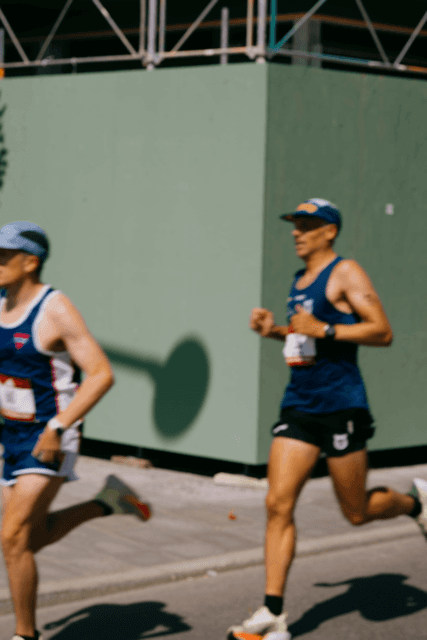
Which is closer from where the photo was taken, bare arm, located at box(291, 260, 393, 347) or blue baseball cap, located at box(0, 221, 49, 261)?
blue baseball cap, located at box(0, 221, 49, 261)

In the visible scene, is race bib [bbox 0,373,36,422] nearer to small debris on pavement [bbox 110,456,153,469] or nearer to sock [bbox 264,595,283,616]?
sock [bbox 264,595,283,616]

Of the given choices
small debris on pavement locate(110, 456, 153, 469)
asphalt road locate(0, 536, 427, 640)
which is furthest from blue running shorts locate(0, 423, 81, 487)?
small debris on pavement locate(110, 456, 153, 469)

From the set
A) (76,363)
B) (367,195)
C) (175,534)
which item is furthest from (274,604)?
(367,195)

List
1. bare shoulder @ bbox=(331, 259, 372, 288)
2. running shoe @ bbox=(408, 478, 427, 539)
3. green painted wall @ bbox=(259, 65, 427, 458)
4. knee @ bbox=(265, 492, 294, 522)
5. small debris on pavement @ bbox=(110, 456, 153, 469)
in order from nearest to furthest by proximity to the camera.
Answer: knee @ bbox=(265, 492, 294, 522) → bare shoulder @ bbox=(331, 259, 372, 288) → running shoe @ bbox=(408, 478, 427, 539) → green painted wall @ bbox=(259, 65, 427, 458) → small debris on pavement @ bbox=(110, 456, 153, 469)

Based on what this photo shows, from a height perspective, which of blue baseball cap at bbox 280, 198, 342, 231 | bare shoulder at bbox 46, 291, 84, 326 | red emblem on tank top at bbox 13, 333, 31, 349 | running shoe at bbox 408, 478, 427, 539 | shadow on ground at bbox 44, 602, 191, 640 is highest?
blue baseball cap at bbox 280, 198, 342, 231

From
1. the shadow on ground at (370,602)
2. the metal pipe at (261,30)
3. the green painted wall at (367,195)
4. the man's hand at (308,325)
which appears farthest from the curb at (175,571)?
the metal pipe at (261,30)

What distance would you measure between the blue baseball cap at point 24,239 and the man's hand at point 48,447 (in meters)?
0.82

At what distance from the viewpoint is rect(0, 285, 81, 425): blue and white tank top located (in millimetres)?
4719

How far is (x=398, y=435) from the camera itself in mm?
10094

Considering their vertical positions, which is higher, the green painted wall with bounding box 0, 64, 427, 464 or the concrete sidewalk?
the green painted wall with bounding box 0, 64, 427, 464

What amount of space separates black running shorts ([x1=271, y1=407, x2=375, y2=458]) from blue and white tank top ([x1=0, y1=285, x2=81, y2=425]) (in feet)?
4.04

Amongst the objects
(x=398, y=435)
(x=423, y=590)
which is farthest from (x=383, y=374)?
(x=423, y=590)

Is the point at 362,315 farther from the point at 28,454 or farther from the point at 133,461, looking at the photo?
the point at 133,461

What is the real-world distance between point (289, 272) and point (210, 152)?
122cm
